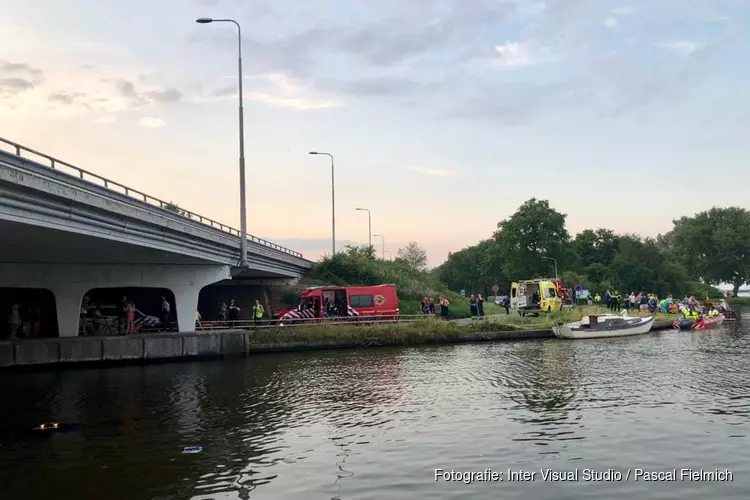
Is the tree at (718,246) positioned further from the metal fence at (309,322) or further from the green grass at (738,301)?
the metal fence at (309,322)

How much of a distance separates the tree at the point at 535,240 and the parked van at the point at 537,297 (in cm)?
3638

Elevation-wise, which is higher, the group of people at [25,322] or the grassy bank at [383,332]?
the group of people at [25,322]

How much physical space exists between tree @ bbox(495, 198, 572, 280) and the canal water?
5980cm

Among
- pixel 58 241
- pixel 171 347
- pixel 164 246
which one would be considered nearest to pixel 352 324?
pixel 171 347

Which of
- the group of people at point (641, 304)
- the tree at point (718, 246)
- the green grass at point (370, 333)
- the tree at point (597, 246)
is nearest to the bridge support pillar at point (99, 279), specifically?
the green grass at point (370, 333)

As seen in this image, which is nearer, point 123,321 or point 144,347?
point 144,347

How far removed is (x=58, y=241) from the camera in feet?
73.8

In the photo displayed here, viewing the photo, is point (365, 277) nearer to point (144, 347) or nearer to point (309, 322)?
point (309, 322)

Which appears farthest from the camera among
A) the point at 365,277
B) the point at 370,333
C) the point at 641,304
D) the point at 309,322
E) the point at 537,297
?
the point at 365,277

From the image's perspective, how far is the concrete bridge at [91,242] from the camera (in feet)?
59.0

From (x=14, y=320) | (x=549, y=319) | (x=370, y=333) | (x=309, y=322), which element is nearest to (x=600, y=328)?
(x=549, y=319)

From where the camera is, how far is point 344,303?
4019 cm

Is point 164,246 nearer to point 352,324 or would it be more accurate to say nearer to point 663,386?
point 352,324

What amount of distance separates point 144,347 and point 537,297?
28.6 metres
